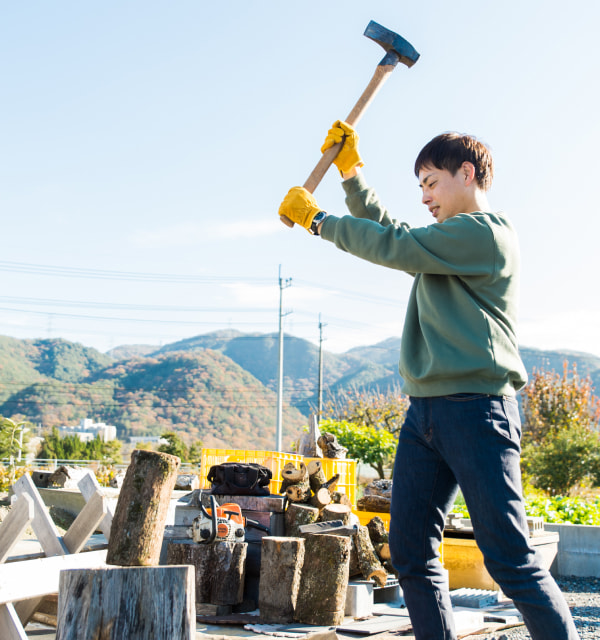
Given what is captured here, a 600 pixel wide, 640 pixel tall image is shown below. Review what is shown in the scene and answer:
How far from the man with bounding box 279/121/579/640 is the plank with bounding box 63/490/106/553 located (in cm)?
154

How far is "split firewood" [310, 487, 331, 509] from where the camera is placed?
4641 millimetres

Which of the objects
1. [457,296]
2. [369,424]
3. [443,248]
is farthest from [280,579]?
[369,424]

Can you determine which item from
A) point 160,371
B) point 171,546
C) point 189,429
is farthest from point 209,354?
point 171,546

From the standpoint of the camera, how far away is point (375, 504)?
5633 mm

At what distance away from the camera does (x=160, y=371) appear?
9744cm

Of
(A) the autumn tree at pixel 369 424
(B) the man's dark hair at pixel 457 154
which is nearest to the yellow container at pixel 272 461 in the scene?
(B) the man's dark hair at pixel 457 154

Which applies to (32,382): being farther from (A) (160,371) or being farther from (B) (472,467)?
(B) (472,467)

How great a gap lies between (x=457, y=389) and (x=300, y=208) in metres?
0.86

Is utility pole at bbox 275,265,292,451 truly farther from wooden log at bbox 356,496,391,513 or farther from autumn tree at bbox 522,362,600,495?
wooden log at bbox 356,496,391,513

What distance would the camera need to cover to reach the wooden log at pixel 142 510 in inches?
79.0

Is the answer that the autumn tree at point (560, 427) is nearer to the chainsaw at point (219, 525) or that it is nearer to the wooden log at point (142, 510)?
the chainsaw at point (219, 525)

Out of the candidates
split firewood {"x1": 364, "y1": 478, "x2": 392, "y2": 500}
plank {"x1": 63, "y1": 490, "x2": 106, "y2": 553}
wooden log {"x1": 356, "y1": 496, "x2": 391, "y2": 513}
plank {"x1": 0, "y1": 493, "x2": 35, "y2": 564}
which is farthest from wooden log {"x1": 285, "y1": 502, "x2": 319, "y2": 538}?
plank {"x1": 0, "y1": 493, "x2": 35, "y2": 564}

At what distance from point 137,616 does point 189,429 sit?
272ft

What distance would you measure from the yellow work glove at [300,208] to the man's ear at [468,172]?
516mm
